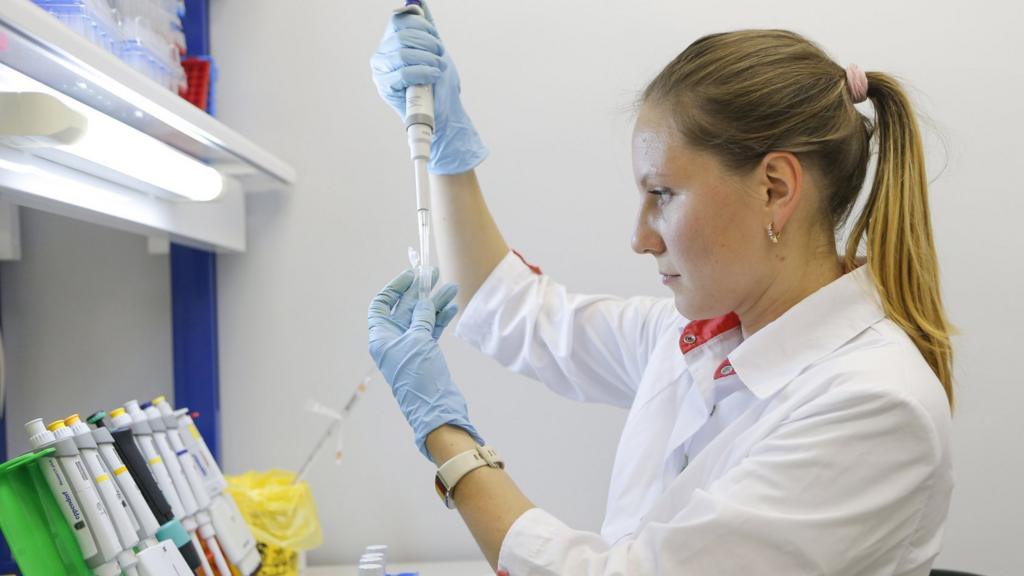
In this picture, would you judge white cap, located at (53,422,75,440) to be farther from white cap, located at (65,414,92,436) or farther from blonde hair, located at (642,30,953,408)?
blonde hair, located at (642,30,953,408)

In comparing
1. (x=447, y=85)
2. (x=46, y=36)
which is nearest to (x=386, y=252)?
(x=447, y=85)

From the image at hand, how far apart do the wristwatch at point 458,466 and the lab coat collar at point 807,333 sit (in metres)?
0.35

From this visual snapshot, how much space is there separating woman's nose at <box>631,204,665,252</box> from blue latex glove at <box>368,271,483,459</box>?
33 cm

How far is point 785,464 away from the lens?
3.02ft

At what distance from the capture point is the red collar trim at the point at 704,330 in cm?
126

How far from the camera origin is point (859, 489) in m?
0.91

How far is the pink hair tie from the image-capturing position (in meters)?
1.11

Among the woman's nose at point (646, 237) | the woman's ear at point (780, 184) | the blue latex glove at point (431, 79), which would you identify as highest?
the blue latex glove at point (431, 79)

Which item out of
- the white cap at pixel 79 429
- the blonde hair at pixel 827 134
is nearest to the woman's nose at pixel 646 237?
the blonde hair at pixel 827 134

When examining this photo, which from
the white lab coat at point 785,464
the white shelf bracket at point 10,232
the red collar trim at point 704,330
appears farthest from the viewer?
the white shelf bracket at point 10,232

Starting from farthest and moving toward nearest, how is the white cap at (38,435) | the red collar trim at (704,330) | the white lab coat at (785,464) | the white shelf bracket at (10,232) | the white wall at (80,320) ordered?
the white wall at (80,320) < the white shelf bracket at (10,232) < the red collar trim at (704,330) < the white cap at (38,435) < the white lab coat at (785,464)

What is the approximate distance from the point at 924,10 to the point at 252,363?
1702mm

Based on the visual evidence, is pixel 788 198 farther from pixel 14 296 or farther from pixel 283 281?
pixel 14 296

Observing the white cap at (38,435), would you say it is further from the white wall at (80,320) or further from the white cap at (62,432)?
the white wall at (80,320)
